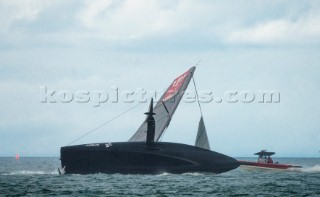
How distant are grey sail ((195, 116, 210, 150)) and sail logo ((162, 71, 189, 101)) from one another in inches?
227

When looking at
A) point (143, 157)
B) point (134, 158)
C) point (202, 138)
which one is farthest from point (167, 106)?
point (134, 158)

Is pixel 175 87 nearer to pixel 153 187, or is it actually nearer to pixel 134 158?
pixel 134 158

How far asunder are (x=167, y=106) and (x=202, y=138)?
6.18 metres

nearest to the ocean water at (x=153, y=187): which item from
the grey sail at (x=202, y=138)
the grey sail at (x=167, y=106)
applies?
the grey sail at (x=202, y=138)

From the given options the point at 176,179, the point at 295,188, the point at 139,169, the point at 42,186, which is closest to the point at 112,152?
the point at 139,169

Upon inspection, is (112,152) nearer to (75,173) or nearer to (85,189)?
(75,173)

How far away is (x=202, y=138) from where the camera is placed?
188 feet

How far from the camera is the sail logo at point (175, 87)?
6284 centimetres

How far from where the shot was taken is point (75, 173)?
53312 millimetres

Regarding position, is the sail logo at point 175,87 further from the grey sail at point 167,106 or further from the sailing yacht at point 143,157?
the sailing yacht at point 143,157

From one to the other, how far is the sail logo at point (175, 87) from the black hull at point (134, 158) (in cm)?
1104

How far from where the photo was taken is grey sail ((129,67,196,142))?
193 feet

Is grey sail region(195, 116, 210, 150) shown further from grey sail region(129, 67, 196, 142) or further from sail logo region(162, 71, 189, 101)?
sail logo region(162, 71, 189, 101)

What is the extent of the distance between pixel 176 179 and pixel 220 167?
7951 millimetres
